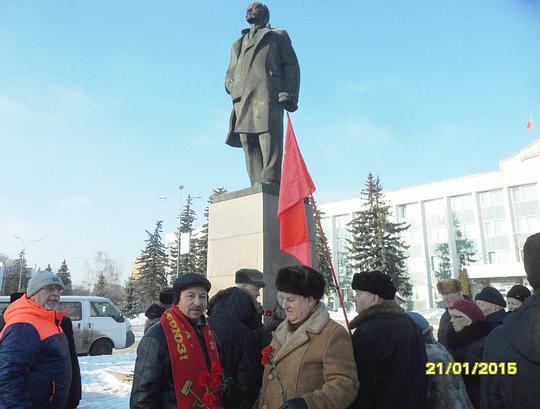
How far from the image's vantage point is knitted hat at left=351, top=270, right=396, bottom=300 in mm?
2957

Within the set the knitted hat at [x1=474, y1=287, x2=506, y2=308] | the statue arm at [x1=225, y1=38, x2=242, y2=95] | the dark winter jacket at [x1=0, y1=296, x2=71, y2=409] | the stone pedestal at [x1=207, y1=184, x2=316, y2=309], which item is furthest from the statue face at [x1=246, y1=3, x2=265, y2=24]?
the dark winter jacket at [x1=0, y1=296, x2=71, y2=409]

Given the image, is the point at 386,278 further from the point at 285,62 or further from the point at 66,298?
the point at 66,298

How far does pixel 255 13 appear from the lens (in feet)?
23.9

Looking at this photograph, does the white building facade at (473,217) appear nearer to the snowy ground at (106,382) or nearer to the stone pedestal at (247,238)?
the snowy ground at (106,382)

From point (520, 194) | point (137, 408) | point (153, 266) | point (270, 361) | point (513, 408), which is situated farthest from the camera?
point (520, 194)

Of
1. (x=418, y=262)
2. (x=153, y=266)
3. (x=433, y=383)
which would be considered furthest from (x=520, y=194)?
(x=433, y=383)

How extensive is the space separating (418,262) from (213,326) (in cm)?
5599

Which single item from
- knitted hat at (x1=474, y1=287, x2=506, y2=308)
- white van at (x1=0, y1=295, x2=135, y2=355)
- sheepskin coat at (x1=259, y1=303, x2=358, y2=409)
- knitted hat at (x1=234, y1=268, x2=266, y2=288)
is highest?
knitted hat at (x1=234, y1=268, x2=266, y2=288)

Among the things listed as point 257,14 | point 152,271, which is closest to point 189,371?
point 257,14

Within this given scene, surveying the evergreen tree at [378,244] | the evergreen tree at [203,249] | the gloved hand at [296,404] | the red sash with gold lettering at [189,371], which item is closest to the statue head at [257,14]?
the red sash with gold lettering at [189,371]

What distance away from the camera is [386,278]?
304 centimetres

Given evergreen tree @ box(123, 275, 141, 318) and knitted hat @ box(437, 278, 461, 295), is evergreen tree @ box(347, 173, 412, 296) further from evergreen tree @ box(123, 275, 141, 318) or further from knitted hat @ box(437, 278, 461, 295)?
knitted hat @ box(437, 278, 461, 295)

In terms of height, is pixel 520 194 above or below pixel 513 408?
above

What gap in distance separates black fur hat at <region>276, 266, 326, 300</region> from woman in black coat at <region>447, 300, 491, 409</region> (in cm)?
166
